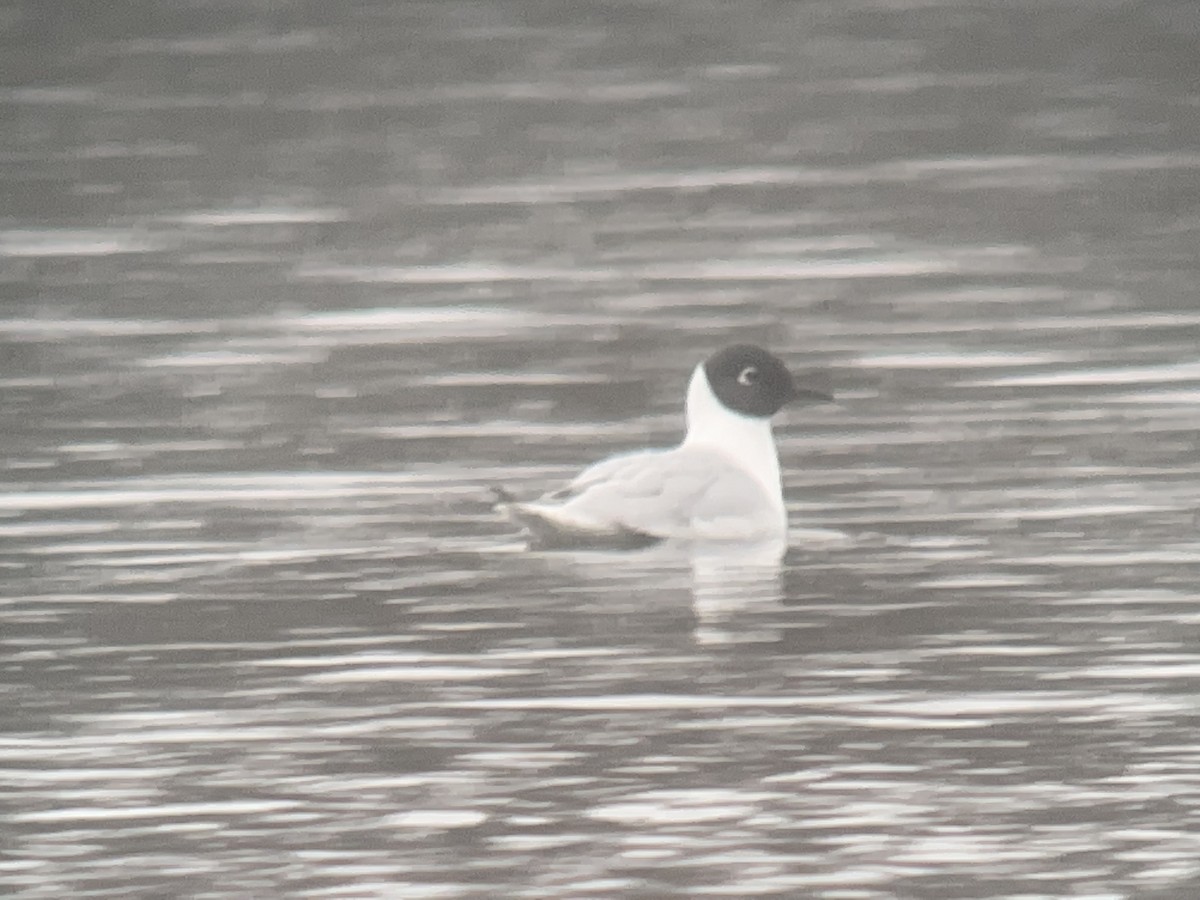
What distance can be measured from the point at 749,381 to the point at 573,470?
768 mm

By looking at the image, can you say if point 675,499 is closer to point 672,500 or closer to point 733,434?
point 672,500

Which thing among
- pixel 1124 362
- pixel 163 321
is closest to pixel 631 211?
pixel 163 321

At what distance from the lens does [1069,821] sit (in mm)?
8516

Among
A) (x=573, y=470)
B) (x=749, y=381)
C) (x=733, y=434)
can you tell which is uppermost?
(x=749, y=381)

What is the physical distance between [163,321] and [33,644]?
6686 mm

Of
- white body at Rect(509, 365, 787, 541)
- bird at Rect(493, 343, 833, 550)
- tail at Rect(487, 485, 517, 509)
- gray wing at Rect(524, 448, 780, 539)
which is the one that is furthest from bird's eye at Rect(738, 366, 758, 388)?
tail at Rect(487, 485, 517, 509)

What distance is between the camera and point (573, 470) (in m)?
13.8

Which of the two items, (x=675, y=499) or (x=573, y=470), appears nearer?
(x=675, y=499)

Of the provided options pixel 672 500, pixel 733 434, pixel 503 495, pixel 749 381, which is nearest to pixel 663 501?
pixel 672 500

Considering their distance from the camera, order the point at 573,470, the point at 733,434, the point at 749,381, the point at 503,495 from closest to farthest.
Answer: the point at 503,495, the point at 733,434, the point at 749,381, the point at 573,470

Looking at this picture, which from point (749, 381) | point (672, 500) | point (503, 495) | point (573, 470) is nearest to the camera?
point (503, 495)

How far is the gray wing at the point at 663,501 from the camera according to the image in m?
12.4

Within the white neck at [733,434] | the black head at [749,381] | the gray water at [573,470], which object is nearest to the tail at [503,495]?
the gray water at [573,470]

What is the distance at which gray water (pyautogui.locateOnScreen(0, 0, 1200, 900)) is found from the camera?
866 cm
